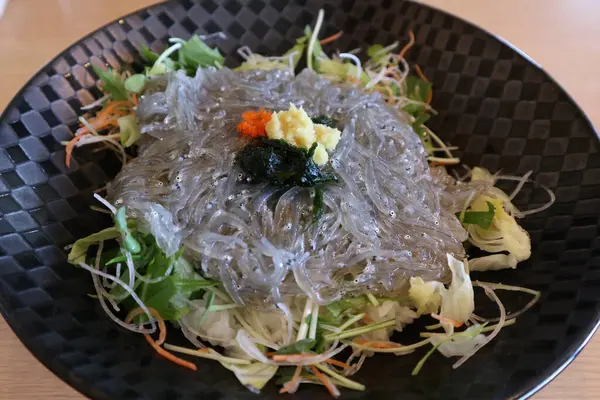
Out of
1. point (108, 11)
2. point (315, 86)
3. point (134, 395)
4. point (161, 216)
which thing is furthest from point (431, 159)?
point (108, 11)

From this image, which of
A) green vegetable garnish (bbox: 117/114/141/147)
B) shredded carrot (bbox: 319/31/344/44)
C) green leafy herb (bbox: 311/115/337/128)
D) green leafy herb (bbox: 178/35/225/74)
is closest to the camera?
green leafy herb (bbox: 311/115/337/128)

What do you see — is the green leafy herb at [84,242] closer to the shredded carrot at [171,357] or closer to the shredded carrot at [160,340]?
the shredded carrot at [160,340]

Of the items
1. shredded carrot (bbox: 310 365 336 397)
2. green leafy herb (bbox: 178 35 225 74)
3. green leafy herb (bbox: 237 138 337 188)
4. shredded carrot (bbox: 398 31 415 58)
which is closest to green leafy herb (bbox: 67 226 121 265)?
green leafy herb (bbox: 237 138 337 188)

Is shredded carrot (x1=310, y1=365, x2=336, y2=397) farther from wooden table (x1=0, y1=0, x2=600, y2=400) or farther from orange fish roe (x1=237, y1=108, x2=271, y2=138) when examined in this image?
wooden table (x1=0, y1=0, x2=600, y2=400)

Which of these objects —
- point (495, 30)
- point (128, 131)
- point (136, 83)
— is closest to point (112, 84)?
point (136, 83)

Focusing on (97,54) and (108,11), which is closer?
(97,54)

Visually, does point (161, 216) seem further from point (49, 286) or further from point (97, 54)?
point (97, 54)

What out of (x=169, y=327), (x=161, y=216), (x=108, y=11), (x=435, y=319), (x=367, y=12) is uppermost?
(x=367, y=12)
